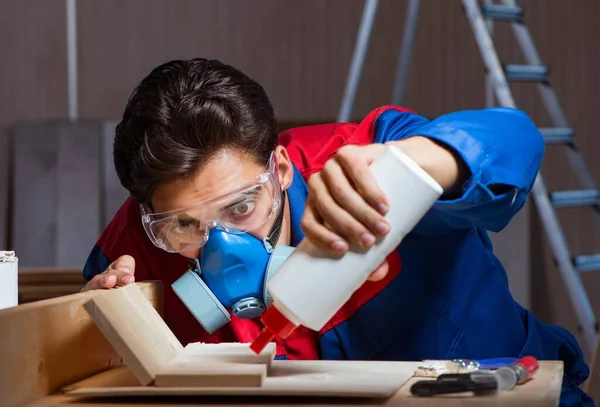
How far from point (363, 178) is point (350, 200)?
1.1 inches

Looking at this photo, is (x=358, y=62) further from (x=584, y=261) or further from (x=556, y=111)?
(x=584, y=261)

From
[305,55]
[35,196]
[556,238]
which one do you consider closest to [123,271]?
[556,238]

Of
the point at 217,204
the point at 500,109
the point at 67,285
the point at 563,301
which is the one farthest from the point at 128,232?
the point at 563,301

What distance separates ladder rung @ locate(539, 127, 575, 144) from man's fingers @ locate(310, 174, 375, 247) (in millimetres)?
1937

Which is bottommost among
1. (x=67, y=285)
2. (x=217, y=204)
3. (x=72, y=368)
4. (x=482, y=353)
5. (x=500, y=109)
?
(x=67, y=285)

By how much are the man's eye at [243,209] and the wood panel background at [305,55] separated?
199cm

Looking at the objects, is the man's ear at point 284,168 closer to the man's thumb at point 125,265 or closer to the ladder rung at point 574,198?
the man's thumb at point 125,265

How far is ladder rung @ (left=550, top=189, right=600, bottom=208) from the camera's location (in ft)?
8.66

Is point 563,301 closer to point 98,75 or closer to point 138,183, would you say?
point 98,75

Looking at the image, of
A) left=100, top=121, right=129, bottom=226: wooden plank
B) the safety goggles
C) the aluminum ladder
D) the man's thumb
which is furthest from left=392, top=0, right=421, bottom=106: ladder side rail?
the man's thumb

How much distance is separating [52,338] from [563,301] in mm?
2724

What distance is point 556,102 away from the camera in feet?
9.33

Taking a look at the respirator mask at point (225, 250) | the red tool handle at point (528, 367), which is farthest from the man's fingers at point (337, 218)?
the respirator mask at point (225, 250)

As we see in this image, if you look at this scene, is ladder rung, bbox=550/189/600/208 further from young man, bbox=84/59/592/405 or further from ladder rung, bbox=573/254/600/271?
young man, bbox=84/59/592/405
